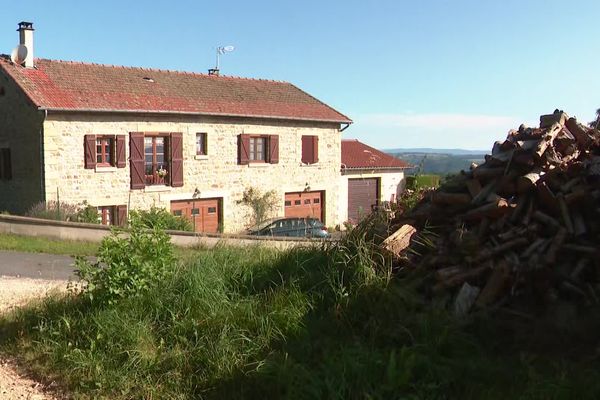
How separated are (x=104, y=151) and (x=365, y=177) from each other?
15.8 metres

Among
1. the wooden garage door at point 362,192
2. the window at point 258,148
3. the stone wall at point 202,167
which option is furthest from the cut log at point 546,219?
the wooden garage door at point 362,192

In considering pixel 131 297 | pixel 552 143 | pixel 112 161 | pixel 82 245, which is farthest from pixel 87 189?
pixel 552 143

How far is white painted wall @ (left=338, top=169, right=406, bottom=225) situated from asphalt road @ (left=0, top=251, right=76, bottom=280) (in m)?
18.8

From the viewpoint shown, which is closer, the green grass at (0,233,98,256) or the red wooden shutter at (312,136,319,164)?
the green grass at (0,233,98,256)

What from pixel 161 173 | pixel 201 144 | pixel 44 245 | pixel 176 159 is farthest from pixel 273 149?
pixel 44 245

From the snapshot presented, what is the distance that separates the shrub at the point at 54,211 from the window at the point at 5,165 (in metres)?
2.83

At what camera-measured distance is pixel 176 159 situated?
2412 centimetres

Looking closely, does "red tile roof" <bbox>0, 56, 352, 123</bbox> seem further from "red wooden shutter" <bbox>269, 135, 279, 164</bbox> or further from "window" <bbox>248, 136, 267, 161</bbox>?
"window" <bbox>248, 136, 267, 161</bbox>

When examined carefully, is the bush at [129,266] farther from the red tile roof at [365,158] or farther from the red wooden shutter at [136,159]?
the red tile roof at [365,158]

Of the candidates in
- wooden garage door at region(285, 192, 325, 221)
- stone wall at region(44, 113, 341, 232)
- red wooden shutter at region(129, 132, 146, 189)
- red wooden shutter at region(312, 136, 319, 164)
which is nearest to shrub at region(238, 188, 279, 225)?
stone wall at region(44, 113, 341, 232)

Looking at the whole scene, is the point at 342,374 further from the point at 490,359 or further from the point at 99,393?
the point at 99,393

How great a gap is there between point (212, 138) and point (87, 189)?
6.06 m

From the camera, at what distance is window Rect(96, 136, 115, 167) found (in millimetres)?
22125

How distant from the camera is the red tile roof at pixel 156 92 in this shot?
21.5 metres
